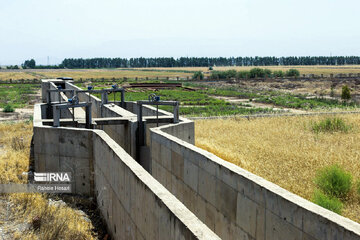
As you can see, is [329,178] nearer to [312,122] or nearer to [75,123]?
[75,123]

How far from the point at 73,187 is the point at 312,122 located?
17.9 m

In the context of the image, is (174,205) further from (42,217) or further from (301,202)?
(42,217)

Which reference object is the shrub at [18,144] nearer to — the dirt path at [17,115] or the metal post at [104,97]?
the metal post at [104,97]

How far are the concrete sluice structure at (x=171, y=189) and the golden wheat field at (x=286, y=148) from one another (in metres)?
3.37

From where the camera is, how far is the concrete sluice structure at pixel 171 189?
5.43 meters

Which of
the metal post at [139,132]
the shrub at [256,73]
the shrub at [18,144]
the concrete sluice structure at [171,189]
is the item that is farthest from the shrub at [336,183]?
the shrub at [256,73]

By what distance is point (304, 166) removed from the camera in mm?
14602

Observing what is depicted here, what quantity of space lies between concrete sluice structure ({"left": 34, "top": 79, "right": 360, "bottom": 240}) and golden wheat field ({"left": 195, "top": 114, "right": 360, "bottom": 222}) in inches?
133

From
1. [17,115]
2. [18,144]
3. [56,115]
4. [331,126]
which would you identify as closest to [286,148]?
[331,126]

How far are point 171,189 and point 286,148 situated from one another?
8523mm

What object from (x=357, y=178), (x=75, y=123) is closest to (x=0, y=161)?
(x=75, y=123)

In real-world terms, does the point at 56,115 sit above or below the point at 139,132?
above

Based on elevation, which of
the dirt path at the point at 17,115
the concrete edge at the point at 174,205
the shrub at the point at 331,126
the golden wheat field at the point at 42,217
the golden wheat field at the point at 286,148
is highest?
the concrete edge at the point at 174,205

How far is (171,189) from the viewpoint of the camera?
10.7 metres
